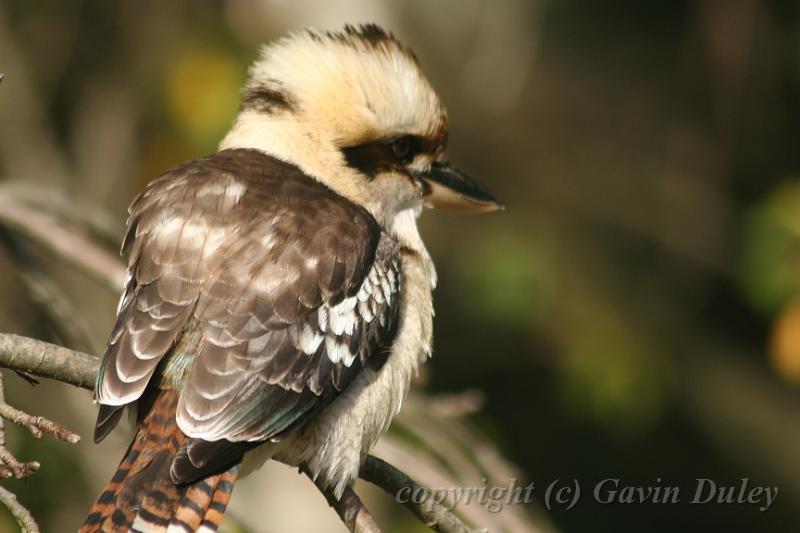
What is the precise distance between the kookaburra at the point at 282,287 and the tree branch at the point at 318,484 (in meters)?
0.05

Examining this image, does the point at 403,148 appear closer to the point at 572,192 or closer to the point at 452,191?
the point at 452,191

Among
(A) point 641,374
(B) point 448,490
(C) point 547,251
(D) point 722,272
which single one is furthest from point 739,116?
(B) point 448,490

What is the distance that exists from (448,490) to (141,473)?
2.76 ft

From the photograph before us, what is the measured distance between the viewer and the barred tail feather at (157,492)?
2.42 meters

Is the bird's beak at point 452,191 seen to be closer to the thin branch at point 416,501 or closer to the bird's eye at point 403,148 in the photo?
the bird's eye at point 403,148

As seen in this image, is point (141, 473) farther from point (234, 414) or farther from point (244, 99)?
point (244, 99)

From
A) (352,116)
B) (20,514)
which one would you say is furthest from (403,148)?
(20,514)

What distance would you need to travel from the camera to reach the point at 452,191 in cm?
350

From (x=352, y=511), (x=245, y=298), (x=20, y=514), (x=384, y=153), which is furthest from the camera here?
(x=384, y=153)

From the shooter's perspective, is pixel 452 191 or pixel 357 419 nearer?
pixel 357 419

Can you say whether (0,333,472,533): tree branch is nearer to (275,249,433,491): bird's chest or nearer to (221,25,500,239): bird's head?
(275,249,433,491): bird's chest

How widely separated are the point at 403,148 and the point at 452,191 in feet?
Result: 0.66

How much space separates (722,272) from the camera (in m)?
6.84

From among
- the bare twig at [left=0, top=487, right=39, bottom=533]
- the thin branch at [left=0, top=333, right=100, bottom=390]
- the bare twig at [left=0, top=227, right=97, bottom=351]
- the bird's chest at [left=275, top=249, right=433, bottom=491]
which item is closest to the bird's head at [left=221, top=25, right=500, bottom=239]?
the bird's chest at [left=275, top=249, right=433, bottom=491]
